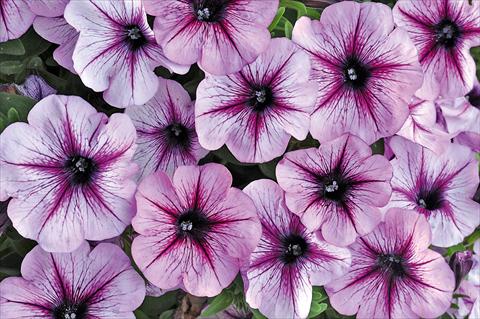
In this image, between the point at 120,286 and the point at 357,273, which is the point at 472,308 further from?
the point at 120,286

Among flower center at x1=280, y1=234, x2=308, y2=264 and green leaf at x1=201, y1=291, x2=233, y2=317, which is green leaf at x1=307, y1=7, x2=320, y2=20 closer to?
flower center at x1=280, y1=234, x2=308, y2=264

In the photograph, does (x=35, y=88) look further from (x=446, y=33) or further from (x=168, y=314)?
(x=446, y=33)

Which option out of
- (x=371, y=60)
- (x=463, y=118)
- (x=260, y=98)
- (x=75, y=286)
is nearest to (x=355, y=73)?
(x=371, y=60)

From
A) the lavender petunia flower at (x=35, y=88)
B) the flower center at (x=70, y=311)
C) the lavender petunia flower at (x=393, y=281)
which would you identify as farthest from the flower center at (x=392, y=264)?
the lavender petunia flower at (x=35, y=88)

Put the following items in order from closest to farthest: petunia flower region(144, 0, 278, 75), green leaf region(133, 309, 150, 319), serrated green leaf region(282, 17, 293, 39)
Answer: petunia flower region(144, 0, 278, 75)
serrated green leaf region(282, 17, 293, 39)
green leaf region(133, 309, 150, 319)

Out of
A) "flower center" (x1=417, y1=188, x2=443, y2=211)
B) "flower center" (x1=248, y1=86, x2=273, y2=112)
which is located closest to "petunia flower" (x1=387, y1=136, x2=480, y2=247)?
"flower center" (x1=417, y1=188, x2=443, y2=211)

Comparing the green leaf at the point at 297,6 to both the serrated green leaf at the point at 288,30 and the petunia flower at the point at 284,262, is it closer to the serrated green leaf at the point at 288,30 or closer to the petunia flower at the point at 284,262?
the serrated green leaf at the point at 288,30
